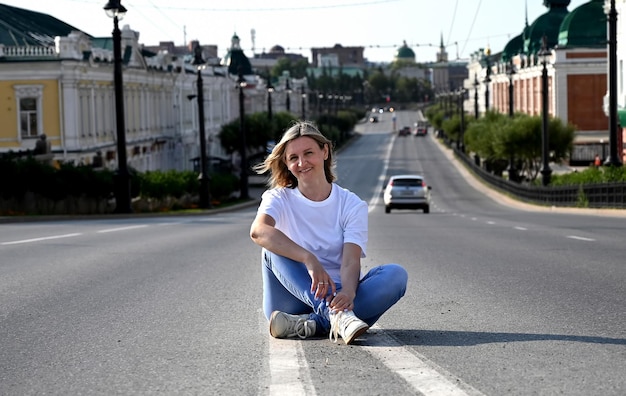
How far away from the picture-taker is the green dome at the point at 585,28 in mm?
89312

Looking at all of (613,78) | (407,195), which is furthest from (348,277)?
(407,195)

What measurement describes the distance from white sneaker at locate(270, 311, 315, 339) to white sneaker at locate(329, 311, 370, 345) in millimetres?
247

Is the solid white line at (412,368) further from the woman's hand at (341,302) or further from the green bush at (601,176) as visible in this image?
the green bush at (601,176)

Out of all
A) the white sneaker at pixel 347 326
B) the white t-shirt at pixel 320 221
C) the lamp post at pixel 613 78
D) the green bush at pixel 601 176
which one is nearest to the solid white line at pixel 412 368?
the white sneaker at pixel 347 326

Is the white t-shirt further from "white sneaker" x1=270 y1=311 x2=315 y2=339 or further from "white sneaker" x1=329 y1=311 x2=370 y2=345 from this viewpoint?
"white sneaker" x1=329 y1=311 x2=370 y2=345

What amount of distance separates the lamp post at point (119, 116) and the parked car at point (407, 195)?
474 inches

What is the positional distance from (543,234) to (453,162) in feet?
300

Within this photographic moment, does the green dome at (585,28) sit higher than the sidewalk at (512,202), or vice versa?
the green dome at (585,28)

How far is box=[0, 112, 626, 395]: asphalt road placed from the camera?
6.34 metres

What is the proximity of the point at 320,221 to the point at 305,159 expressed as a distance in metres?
0.43

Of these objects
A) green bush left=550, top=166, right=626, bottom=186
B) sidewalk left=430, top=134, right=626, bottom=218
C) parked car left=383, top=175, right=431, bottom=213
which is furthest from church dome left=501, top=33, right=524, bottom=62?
green bush left=550, top=166, right=626, bottom=186

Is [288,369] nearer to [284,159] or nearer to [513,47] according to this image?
[284,159]

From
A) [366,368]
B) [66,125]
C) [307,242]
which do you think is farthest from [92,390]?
[66,125]

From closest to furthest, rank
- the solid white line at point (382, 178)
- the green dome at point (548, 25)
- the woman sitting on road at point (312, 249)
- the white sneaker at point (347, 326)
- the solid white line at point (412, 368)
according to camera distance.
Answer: the solid white line at point (412, 368)
the white sneaker at point (347, 326)
the woman sitting on road at point (312, 249)
the solid white line at point (382, 178)
the green dome at point (548, 25)
